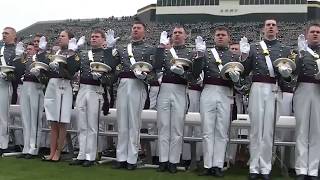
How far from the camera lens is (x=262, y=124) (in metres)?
7.81

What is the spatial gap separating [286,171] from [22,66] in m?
4.84

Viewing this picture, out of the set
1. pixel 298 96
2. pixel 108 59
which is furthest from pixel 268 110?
pixel 108 59

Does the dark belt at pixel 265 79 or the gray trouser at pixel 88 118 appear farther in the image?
the gray trouser at pixel 88 118

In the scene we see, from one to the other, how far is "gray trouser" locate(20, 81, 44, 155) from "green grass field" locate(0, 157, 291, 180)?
28.9 inches

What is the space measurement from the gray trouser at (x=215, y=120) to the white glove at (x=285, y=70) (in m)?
1.01

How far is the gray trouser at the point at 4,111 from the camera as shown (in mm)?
10023

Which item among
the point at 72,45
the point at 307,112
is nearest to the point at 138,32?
the point at 72,45

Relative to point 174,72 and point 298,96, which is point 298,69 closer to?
point 298,96

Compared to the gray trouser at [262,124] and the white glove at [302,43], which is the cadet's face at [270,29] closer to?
the white glove at [302,43]

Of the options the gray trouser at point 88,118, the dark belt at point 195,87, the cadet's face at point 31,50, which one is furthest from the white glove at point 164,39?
the cadet's face at point 31,50

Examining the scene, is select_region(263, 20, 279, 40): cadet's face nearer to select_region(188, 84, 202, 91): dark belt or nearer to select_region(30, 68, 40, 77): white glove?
select_region(188, 84, 202, 91): dark belt

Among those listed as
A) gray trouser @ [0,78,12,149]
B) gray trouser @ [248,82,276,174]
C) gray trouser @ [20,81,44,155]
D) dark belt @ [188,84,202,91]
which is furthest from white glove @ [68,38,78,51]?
gray trouser @ [248,82,276,174]

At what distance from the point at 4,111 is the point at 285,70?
17.3 ft

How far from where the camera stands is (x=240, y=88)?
27.7 feet
